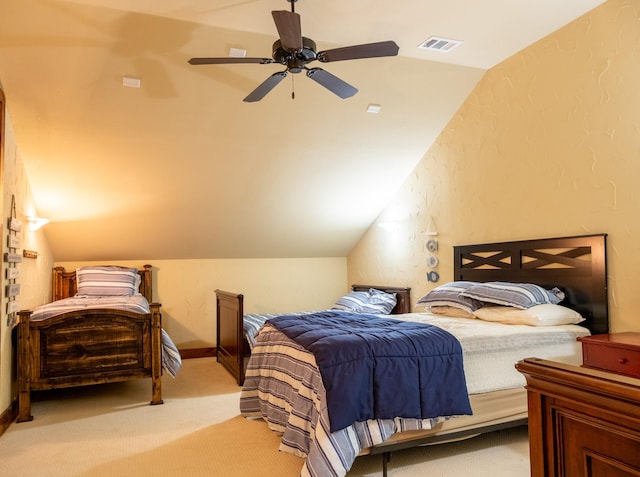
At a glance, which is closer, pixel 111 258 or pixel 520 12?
pixel 520 12

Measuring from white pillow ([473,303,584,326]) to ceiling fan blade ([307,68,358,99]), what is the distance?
1883mm

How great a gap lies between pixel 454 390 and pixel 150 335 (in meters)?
2.57

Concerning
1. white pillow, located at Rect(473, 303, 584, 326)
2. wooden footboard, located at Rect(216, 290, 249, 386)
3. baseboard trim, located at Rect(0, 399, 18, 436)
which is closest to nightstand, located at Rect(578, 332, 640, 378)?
white pillow, located at Rect(473, 303, 584, 326)

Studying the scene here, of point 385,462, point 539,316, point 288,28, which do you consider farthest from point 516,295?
point 288,28

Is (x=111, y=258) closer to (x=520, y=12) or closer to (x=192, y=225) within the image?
(x=192, y=225)

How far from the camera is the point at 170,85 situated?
11.8 feet

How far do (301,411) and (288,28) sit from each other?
2.03 m

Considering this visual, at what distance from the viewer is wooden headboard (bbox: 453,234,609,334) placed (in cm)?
315

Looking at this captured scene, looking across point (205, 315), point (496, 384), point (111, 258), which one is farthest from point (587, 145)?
point (111, 258)

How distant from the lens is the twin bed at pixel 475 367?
236cm

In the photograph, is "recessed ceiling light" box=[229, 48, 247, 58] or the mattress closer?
the mattress

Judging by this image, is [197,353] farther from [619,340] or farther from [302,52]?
[619,340]

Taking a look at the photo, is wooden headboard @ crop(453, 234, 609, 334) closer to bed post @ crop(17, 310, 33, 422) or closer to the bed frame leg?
the bed frame leg

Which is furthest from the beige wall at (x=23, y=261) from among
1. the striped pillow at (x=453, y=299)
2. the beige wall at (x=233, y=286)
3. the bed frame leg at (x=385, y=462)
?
the striped pillow at (x=453, y=299)
